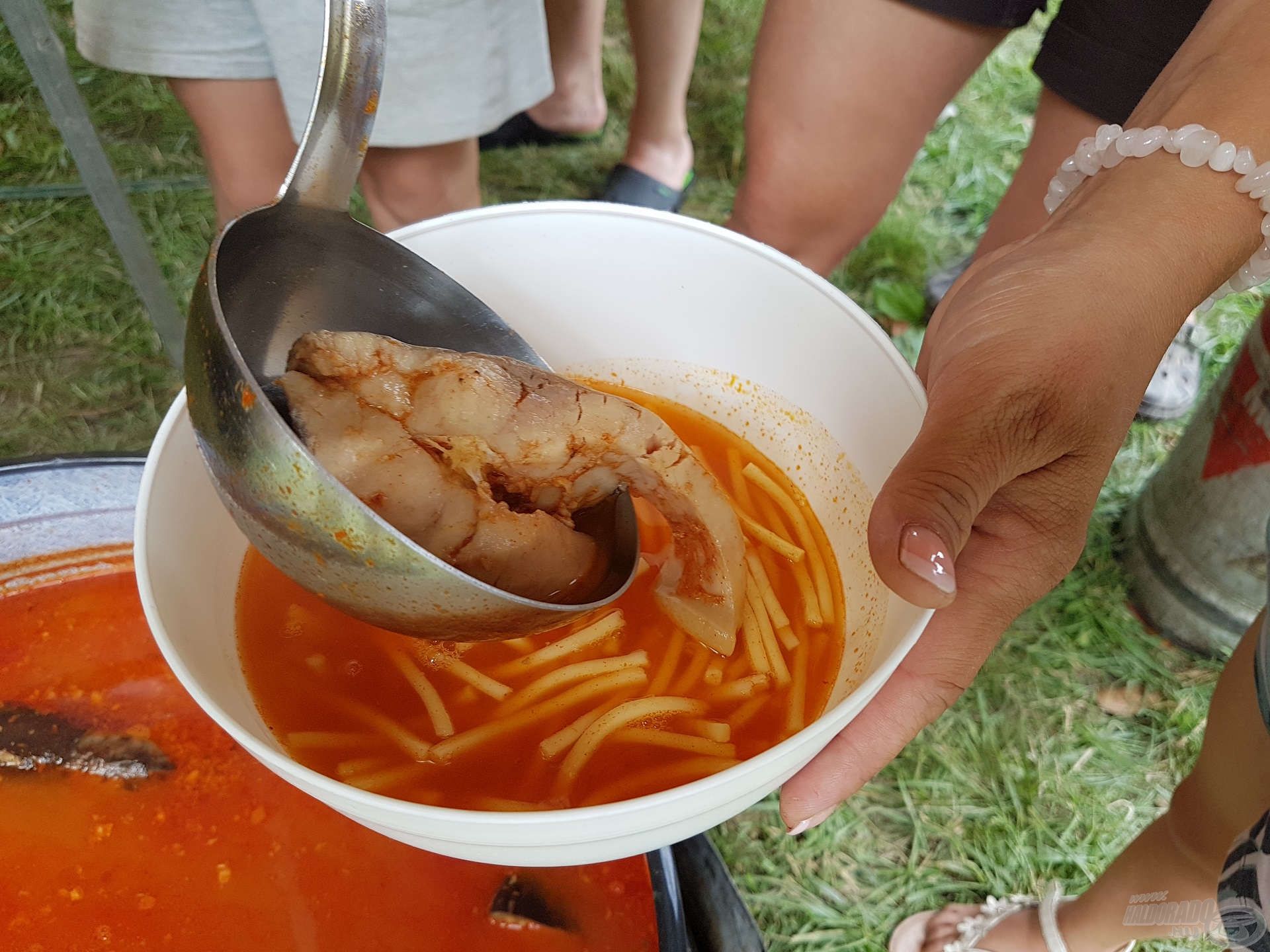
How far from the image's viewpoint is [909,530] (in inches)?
36.2

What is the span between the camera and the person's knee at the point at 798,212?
2137mm

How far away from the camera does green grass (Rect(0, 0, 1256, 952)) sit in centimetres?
197

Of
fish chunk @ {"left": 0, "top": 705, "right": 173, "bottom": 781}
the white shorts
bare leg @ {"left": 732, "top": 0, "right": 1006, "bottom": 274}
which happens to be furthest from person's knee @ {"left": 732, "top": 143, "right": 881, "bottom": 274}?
fish chunk @ {"left": 0, "top": 705, "right": 173, "bottom": 781}

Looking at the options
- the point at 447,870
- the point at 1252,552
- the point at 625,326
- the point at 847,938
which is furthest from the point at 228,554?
the point at 1252,552

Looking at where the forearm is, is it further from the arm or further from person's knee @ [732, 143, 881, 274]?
person's knee @ [732, 143, 881, 274]

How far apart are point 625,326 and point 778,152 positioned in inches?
28.4

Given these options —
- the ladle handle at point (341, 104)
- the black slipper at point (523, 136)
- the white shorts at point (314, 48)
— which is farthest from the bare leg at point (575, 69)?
the ladle handle at point (341, 104)

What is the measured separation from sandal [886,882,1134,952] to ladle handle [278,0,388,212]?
5.90ft

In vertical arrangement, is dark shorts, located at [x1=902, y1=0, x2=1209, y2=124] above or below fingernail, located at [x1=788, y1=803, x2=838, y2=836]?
above

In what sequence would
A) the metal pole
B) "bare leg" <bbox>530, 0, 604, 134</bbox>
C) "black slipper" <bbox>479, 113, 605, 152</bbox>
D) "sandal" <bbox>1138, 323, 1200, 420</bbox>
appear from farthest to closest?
"black slipper" <bbox>479, 113, 605, 152</bbox> → "bare leg" <bbox>530, 0, 604, 134</bbox> → "sandal" <bbox>1138, 323, 1200, 420</bbox> → the metal pole

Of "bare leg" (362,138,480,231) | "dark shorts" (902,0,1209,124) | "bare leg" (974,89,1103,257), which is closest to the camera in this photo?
"dark shorts" (902,0,1209,124)

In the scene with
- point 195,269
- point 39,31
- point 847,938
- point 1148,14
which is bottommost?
point 847,938

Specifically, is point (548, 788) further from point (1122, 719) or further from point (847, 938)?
point (1122, 719)

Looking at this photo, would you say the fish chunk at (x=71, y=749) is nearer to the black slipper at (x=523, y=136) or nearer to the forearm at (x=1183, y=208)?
the forearm at (x=1183, y=208)
